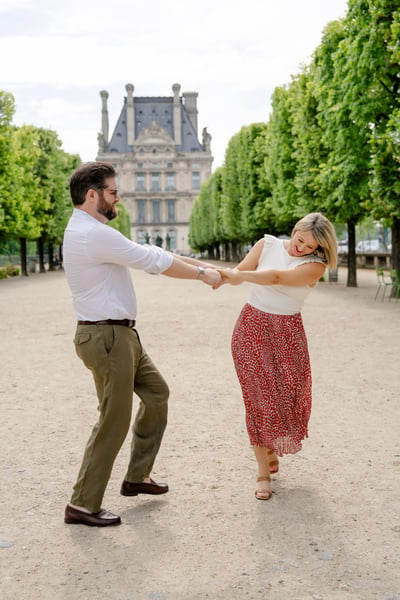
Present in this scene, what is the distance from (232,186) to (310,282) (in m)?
44.5

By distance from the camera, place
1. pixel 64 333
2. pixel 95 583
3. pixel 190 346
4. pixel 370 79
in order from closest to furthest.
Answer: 1. pixel 95 583
2. pixel 190 346
3. pixel 64 333
4. pixel 370 79

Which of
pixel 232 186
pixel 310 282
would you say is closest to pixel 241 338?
pixel 310 282

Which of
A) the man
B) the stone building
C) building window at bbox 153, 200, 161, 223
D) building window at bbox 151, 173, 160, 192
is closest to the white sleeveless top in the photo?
the man

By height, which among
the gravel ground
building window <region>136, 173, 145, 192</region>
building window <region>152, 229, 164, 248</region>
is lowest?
the gravel ground

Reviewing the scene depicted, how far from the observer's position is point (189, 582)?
11.1 ft

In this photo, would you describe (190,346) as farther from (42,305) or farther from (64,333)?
(42,305)

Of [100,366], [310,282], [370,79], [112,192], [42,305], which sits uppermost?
[370,79]

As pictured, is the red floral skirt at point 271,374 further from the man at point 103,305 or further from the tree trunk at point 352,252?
the tree trunk at point 352,252

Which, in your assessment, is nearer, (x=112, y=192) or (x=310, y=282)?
(x=112, y=192)

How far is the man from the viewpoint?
154 inches

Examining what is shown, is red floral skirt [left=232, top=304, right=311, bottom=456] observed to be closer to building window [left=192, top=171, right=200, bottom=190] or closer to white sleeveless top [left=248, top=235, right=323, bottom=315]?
white sleeveless top [left=248, top=235, right=323, bottom=315]

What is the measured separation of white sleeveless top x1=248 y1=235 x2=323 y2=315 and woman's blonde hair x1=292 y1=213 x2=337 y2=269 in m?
0.19

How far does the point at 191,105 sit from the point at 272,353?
145m

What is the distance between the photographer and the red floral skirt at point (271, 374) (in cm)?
458
